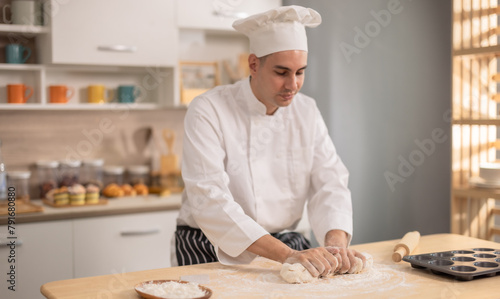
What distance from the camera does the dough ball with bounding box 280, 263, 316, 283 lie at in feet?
5.17

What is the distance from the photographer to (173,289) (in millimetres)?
1450

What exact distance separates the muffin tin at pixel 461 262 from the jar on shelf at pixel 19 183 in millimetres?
2303

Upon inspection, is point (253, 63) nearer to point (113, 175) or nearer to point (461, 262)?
point (461, 262)

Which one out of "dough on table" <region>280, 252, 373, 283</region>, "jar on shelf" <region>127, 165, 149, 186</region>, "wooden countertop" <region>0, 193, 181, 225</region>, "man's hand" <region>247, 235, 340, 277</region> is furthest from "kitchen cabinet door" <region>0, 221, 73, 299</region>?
"dough on table" <region>280, 252, 373, 283</region>

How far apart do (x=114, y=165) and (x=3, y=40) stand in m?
0.97

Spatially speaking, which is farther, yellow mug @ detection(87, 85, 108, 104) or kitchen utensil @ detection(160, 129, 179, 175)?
kitchen utensil @ detection(160, 129, 179, 175)

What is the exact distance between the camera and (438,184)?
405 centimetres

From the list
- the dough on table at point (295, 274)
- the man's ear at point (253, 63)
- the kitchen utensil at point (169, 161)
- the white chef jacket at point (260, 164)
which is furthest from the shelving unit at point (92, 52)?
the dough on table at point (295, 274)

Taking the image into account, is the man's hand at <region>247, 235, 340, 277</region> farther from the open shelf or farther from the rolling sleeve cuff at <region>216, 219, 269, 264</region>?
the open shelf

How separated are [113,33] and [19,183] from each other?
1.00 m

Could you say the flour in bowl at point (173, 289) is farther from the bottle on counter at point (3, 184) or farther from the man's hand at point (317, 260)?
the bottle on counter at point (3, 184)

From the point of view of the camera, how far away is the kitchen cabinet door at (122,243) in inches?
118

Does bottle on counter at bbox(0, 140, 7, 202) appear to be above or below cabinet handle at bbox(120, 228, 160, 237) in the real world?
above

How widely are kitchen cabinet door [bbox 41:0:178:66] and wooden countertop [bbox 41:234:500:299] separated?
179cm
